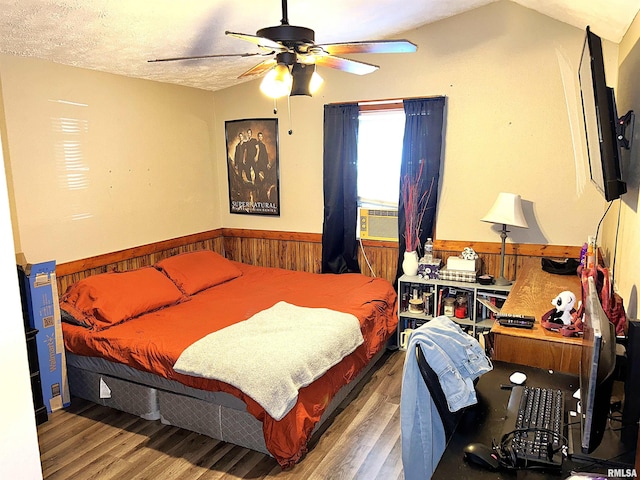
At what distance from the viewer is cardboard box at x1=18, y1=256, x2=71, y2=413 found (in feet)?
9.74

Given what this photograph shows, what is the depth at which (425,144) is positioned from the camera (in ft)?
13.0

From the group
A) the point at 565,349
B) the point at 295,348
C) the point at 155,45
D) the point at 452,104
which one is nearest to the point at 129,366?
the point at 295,348

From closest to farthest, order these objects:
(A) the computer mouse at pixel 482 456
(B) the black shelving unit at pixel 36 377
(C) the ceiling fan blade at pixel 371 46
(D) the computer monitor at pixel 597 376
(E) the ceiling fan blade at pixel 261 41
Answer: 1. (D) the computer monitor at pixel 597 376
2. (A) the computer mouse at pixel 482 456
3. (E) the ceiling fan blade at pixel 261 41
4. (C) the ceiling fan blade at pixel 371 46
5. (B) the black shelving unit at pixel 36 377

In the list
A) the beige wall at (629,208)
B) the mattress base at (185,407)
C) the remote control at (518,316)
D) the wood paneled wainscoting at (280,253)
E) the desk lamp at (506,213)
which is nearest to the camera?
the beige wall at (629,208)

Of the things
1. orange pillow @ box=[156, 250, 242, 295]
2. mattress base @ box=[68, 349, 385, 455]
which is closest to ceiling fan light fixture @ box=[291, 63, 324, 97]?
mattress base @ box=[68, 349, 385, 455]

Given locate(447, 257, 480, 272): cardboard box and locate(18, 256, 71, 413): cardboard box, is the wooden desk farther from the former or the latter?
locate(18, 256, 71, 413): cardboard box

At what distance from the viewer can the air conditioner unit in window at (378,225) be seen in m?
4.27

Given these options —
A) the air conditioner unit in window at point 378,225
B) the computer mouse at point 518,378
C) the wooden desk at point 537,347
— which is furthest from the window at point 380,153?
the computer mouse at point 518,378

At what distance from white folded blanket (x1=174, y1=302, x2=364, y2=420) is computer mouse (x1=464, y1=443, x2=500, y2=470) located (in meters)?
1.25

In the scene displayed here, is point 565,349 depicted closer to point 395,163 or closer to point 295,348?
point 295,348

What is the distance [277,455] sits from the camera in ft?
8.15

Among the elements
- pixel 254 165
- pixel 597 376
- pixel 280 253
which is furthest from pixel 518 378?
pixel 254 165

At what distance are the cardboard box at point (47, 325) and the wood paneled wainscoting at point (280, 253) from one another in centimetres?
42

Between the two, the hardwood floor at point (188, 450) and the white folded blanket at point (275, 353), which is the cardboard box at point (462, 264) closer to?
the white folded blanket at point (275, 353)
